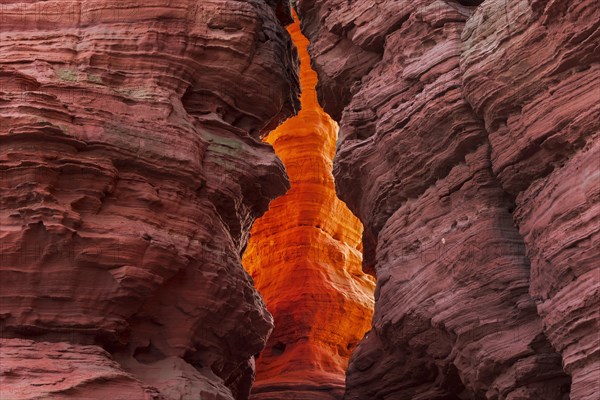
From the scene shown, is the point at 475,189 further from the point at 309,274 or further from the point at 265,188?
the point at 309,274

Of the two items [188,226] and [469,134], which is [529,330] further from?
[188,226]

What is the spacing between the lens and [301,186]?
2344 centimetres

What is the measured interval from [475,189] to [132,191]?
177 inches

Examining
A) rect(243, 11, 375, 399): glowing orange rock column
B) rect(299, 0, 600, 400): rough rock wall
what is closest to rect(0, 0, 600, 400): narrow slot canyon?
rect(299, 0, 600, 400): rough rock wall

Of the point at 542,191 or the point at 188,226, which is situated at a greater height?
the point at 188,226

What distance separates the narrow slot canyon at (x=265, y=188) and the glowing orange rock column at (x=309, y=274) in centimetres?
464

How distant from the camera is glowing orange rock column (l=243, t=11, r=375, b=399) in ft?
66.1

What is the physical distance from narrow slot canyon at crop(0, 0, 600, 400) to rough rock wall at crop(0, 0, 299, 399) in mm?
31

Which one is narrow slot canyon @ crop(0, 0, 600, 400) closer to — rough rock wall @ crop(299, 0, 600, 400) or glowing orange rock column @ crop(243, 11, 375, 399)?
rough rock wall @ crop(299, 0, 600, 400)

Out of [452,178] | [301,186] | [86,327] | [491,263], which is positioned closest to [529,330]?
[491,263]

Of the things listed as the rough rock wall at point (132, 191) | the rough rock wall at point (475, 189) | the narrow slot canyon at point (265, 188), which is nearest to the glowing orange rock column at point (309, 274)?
the narrow slot canyon at point (265, 188)

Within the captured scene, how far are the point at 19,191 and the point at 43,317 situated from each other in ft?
5.13

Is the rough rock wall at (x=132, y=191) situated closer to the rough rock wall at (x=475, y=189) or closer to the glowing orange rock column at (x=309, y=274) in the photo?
the rough rock wall at (x=475, y=189)

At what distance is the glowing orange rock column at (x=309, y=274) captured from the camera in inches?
793
